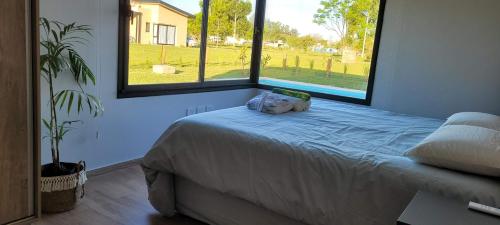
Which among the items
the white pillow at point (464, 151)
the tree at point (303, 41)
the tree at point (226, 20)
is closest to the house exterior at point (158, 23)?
the tree at point (226, 20)

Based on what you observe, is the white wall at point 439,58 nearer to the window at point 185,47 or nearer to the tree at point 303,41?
the tree at point 303,41

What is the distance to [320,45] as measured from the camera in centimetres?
416

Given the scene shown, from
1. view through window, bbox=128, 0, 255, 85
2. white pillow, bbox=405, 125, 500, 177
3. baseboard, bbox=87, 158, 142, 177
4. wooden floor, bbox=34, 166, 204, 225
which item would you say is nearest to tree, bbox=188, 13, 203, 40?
view through window, bbox=128, 0, 255, 85

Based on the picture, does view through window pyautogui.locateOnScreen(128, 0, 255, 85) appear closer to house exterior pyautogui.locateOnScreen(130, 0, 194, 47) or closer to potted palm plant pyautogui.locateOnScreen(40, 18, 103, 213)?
house exterior pyautogui.locateOnScreen(130, 0, 194, 47)

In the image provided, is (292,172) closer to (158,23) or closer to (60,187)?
(60,187)

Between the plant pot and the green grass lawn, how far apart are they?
1.00 metres

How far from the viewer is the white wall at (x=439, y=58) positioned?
3.24 meters

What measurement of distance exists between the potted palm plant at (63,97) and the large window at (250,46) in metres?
0.40

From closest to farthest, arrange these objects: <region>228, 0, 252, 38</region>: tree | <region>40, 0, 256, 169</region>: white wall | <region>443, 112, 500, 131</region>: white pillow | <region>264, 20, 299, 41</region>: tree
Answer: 1. <region>443, 112, 500, 131</region>: white pillow
2. <region>40, 0, 256, 169</region>: white wall
3. <region>228, 0, 252, 38</region>: tree
4. <region>264, 20, 299, 41</region>: tree

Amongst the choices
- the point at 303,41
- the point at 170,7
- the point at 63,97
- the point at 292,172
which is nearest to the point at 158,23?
the point at 170,7

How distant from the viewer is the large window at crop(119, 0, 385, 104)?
3.26m

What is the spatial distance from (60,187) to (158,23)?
5.34 feet

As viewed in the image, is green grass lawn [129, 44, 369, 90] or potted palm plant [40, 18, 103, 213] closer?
potted palm plant [40, 18, 103, 213]

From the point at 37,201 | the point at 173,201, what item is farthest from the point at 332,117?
the point at 37,201
